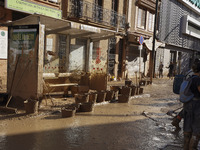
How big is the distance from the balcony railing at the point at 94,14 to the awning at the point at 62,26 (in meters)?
4.38

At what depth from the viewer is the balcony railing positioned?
13.9m

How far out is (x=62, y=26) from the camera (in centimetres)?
809

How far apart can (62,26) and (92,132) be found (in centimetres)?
458

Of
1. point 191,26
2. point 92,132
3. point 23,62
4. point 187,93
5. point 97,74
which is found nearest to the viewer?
point 187,93

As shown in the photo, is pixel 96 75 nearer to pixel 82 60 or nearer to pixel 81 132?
pixel 82 60

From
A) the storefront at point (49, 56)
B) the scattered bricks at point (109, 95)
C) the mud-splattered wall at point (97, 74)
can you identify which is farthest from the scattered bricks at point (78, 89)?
the scattered bricks at point (109, 95)

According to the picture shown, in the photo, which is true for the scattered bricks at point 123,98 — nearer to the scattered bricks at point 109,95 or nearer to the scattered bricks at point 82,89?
the scattered bricks at point 109,95

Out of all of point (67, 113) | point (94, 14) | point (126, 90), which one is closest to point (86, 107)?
point (67, 113)

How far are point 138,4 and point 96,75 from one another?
12.8m

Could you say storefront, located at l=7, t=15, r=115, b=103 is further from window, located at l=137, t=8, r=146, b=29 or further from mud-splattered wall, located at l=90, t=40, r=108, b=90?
window, located at l=137, t=8, r=146, b=29

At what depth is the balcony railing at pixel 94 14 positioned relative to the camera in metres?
13.9

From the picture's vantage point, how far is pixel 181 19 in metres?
27.9

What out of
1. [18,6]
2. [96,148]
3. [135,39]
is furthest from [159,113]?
[135,39]

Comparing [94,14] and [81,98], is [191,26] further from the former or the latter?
[81,98]
